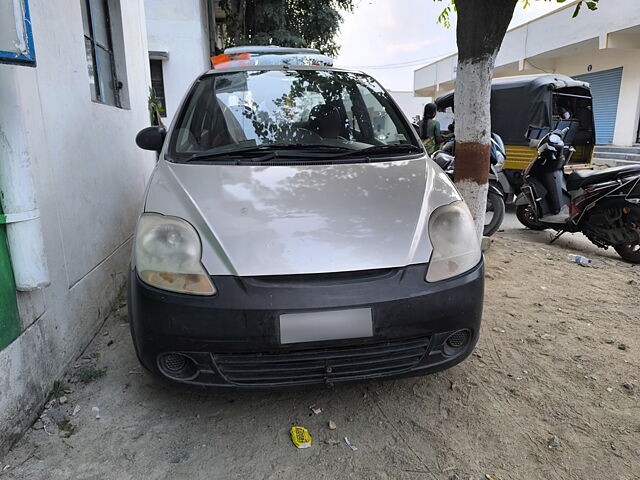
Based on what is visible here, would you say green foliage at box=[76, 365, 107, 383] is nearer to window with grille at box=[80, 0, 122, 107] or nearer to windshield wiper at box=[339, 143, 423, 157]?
windshield wiper at box=[339, 143, 423, 157]

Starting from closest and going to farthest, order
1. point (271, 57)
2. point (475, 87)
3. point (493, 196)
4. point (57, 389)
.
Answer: point (57, 389), point (475, 87), point (271, 57), point (493, 196)

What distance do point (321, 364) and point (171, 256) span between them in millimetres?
755

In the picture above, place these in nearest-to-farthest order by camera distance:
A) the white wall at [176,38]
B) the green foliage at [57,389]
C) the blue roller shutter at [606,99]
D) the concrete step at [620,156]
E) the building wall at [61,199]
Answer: the building wall at [61,199] < the green foliage at [57,389] < the white wall at [176,38] < the concrete step at [620,156] < the blue roller shutter at [606,99]

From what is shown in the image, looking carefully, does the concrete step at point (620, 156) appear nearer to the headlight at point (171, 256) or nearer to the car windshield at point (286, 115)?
the car windshield at point (286, 115)

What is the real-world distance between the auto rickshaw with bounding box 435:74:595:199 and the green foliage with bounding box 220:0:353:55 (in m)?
6.39

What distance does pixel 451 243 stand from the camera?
200cm

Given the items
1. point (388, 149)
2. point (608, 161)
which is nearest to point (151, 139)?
point (388, 149)

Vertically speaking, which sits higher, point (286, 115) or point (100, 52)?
point (100, 52)

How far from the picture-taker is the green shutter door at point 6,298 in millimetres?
1796

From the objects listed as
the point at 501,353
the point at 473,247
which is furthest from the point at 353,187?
the point at 501,353

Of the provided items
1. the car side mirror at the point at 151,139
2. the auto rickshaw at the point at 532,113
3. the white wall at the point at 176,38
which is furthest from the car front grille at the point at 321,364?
the white wall at the point at 176,38

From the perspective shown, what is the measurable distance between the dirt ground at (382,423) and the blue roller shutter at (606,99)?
41.0 feet

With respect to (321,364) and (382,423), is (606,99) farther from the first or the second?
(321,364)

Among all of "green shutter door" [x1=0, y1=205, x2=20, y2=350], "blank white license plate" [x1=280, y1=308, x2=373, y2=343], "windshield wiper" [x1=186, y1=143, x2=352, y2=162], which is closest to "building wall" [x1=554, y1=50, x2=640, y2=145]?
"windshield wiper" [x1=186, y1=143, x2=352, y2=162]
